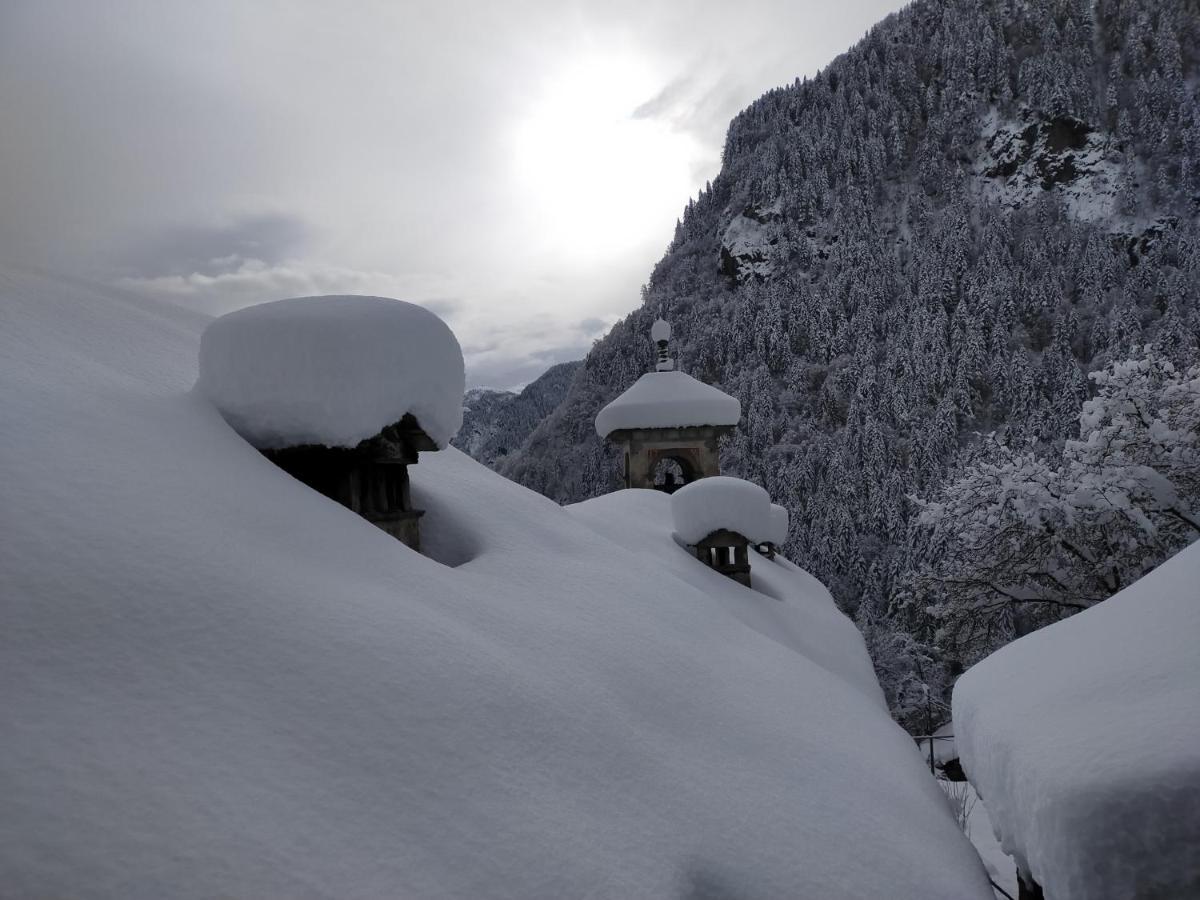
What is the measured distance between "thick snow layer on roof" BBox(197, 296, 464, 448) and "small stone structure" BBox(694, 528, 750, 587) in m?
5.57

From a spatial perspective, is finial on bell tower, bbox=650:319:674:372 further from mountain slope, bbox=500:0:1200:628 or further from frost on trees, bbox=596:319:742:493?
mountain slope, bbox=500:0:1200:628

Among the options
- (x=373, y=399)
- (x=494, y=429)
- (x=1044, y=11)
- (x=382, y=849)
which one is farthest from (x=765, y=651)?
(x=494, y=429)

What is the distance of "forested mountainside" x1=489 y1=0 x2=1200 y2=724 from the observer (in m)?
55.4

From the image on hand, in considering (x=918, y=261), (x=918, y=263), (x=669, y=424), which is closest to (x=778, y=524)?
(x=669, y=424)

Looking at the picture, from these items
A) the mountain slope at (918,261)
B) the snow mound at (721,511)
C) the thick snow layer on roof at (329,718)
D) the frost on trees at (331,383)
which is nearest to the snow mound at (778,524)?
the snow mound at (721,511)

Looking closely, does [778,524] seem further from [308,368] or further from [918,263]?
[918,263]

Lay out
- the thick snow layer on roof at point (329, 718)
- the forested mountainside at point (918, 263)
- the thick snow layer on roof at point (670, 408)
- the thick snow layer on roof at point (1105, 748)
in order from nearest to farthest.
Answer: the thick snow layer on roof at point (329, 718), the thick snow layer on roof at point (1105, 748), the thick snow layer on roof at point (670, 408), the forested mountainside at point (918, 263)

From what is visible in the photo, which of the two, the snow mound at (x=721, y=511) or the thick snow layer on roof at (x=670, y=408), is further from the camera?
the thick snow layer on roof at (x=670, y=408)

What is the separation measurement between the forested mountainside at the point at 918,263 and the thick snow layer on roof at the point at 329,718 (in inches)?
1614

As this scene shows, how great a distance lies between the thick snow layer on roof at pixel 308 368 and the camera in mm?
4074

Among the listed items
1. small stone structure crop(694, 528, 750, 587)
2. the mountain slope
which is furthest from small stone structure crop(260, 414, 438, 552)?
the mountain slope

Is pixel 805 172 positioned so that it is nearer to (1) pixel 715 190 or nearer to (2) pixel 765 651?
(1) pixel 715 190

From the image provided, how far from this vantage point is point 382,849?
1850 millimetres

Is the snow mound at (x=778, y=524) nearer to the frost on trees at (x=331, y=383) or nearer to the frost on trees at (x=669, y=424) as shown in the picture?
the frost on trees at (x=669, y=424)
